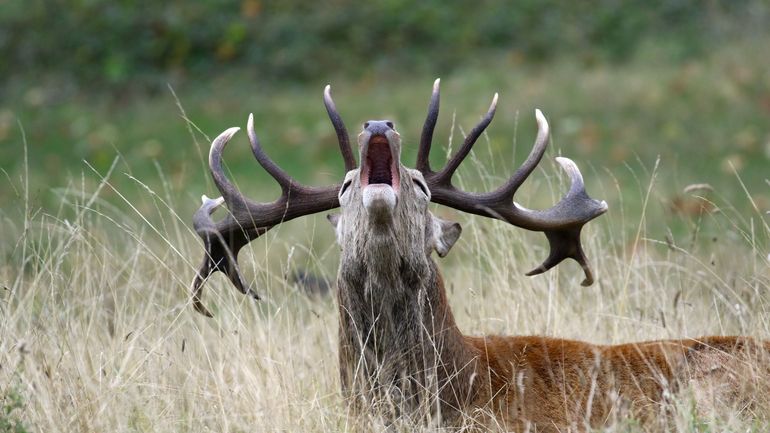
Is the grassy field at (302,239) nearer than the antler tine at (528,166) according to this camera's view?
Yes

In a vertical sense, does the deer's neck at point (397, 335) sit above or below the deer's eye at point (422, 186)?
below

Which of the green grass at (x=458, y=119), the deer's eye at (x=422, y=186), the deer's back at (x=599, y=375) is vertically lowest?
the deer's back at (x=599, y=375)

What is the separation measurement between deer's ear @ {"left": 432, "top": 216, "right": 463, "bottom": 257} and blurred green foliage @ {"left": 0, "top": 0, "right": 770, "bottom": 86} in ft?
50.4

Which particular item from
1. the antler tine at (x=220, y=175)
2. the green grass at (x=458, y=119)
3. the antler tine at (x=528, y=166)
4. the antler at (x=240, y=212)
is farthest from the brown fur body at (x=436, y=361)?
the green grass at (x=458, y=119)

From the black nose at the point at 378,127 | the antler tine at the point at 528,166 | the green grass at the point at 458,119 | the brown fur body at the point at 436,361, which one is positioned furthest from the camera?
the green grass at the point at 458,119

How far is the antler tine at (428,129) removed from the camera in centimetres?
599

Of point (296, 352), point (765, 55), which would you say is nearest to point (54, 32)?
point (765, 55)

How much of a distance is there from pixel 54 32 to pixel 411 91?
6.35 meters

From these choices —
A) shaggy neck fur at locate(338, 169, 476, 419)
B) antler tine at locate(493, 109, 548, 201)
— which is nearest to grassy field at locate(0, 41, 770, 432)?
shaggy neck fur at locate(338, 169, 476, 419)

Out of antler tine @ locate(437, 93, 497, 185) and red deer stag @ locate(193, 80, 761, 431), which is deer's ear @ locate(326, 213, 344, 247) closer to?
red deer stag @ locate(193, 80, 761, 431)

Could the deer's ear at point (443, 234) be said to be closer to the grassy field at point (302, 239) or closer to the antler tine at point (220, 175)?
the grassy field at point (302, 239)

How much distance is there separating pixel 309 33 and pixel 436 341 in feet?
54.9

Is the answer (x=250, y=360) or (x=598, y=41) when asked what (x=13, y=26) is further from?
(x=250, y=360)

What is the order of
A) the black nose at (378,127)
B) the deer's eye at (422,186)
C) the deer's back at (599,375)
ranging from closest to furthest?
the black nose at (378,127) < the deer's back at (599,375) < the deer's eye at (422,186)
